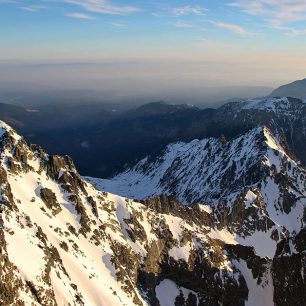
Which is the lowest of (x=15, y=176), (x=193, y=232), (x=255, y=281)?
(x=255, y=281)

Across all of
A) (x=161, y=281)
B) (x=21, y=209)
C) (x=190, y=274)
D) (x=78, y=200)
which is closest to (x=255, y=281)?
(x=190, y=274)

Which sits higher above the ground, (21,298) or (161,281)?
(21,298)

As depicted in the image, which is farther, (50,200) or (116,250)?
(116,250)

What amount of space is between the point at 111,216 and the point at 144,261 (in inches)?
821

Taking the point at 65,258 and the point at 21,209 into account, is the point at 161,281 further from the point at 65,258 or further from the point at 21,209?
the point at 21,209

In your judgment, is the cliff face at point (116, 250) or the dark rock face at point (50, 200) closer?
the cliff face at point (116, 250)

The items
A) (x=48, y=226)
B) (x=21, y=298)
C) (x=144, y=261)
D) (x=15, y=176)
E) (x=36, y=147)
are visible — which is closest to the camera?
(x=21, y=298)

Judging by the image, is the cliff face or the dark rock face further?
the dark rock face

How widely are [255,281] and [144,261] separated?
141 ft

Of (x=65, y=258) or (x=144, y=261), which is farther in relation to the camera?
(x=144, y=261)

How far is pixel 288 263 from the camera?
158 meters

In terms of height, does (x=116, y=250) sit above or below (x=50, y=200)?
below

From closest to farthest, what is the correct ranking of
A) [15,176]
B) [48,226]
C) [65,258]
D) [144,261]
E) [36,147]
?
[65,258]
[48,226]
[15,176]
[144,261]
[36,147]

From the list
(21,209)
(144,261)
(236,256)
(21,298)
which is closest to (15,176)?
(21,209)
